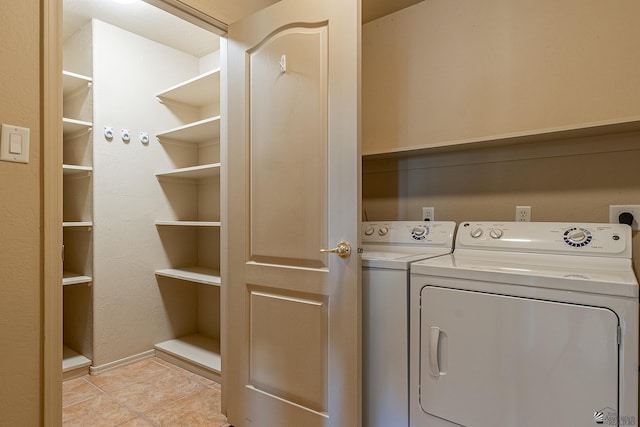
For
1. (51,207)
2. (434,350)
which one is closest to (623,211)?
(434,350)

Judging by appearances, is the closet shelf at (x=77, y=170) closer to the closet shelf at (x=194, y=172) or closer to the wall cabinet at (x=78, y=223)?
the wall cabinet at (x=78, y=223)

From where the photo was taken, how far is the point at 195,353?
2.51 meters

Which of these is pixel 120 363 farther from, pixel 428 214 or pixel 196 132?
pixel 428 214

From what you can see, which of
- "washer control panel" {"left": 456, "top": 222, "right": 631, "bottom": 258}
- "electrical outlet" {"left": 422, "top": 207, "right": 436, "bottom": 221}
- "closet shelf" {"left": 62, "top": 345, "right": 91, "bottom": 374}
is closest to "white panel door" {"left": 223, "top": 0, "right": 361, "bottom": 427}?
"washer control panel" {"left": 456, "top": 222, "right": 631, "bottom": 258}

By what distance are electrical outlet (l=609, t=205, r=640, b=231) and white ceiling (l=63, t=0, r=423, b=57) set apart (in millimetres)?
1583

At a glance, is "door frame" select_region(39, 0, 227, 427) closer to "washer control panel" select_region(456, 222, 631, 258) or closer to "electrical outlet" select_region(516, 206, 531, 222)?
A: "washer control panel" select_region(456, 222, 631, 258)

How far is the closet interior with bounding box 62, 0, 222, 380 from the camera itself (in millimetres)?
2379

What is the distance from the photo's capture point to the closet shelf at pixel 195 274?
2315 millimetres

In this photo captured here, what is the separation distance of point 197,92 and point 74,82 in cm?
84

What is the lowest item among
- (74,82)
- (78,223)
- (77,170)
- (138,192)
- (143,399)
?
(143,399)

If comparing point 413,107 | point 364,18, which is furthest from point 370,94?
point 364,18

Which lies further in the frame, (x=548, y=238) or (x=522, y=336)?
(x=548, y=238)

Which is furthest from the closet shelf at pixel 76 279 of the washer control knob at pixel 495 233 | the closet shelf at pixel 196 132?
the washer control knob at pixel 495 233

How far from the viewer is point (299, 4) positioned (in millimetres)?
1469
